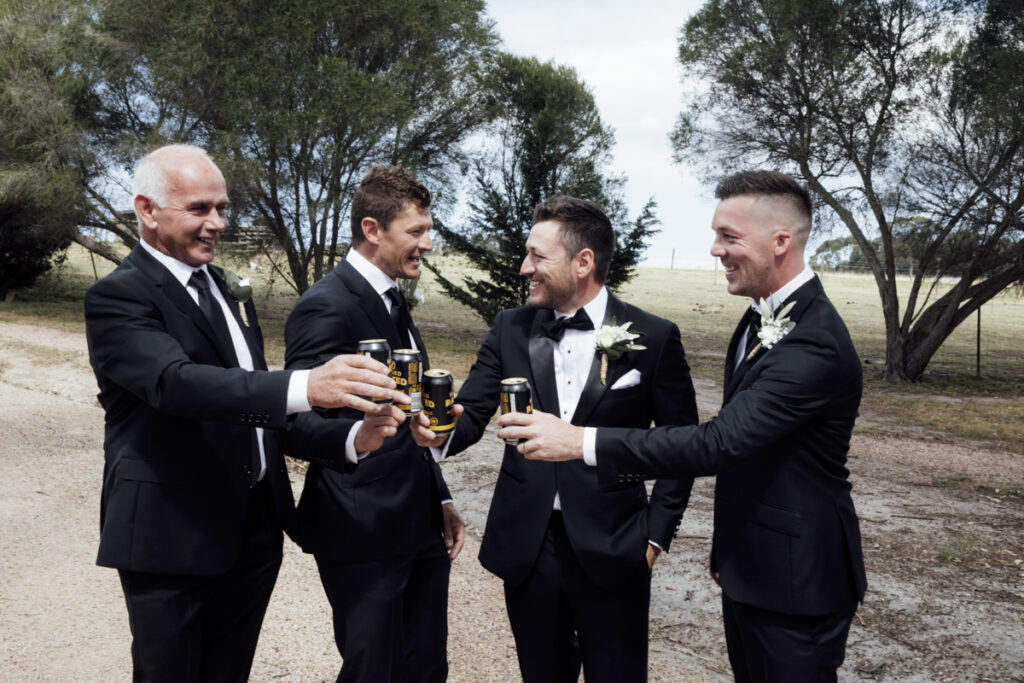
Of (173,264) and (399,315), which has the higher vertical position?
(173,264)

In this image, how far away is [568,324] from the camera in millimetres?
3094

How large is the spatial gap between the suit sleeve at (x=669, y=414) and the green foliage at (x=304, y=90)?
20.3m

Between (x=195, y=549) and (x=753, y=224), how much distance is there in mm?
2196

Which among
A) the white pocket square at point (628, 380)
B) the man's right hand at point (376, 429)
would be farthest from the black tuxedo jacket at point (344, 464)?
the white pocket square at point (628, 380)

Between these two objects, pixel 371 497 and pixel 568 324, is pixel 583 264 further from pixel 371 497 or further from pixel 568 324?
pixel 371 497

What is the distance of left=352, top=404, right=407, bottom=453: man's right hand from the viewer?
2436 mm

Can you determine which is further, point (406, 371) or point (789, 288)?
point (789, 288)

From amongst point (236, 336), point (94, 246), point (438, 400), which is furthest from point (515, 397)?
point (94, 246)

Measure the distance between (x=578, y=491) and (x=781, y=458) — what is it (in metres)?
0.74

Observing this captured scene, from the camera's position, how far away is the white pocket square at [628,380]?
300 cm

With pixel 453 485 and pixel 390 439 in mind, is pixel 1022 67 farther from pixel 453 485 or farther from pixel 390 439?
pixel 390 439

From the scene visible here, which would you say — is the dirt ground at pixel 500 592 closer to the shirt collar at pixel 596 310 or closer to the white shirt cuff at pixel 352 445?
the white shirt cuff at pixel 352 445

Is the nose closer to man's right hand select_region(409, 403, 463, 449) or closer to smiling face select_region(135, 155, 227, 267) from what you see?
smiling face select_region(135, 155, 227, 267)

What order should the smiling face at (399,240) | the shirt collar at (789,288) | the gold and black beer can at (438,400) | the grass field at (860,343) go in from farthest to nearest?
the grass field at (860,343)
the smiling face at (399,240)
the shirt collar at (789,288)
the gold and black beer can at (438,400)
